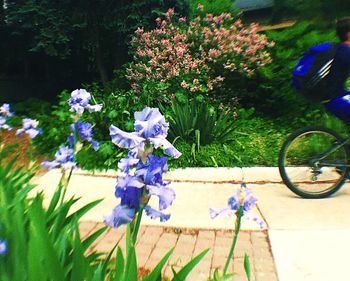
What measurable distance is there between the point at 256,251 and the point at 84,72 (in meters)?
8.45

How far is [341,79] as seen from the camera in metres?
3.84

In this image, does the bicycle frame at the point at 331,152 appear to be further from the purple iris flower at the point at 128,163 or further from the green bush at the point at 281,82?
the purple iris flower at the point at 128,163

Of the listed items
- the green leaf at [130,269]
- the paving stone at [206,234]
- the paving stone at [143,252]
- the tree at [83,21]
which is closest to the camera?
the green leaf at [130,269]

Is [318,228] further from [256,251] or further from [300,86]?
[300,86]

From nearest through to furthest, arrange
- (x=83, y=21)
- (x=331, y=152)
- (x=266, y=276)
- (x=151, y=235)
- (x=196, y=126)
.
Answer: (x=266, y=276) < (x=151, y=235) < (x=331, y=152) < (x=196, y=126) < (x=83, y=21)

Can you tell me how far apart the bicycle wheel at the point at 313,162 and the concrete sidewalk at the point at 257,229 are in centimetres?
14

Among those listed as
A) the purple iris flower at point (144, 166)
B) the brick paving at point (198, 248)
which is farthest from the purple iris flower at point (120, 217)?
the brick paving at point (198, 248)

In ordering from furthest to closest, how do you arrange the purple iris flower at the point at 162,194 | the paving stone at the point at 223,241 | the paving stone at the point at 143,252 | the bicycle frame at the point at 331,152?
1. the bicycle frame at the point at 331,152
2. the paving stone at the point at 223,241
3. the paving stone at the point at 143,252
4. the purple iris flower at the point at 162,194

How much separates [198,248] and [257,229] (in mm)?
584

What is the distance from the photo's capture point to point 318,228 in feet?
10.7

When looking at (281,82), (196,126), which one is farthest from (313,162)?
(281,82)

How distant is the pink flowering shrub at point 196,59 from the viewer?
243 inches

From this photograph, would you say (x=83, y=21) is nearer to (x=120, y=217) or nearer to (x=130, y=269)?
(x=130, y=269)

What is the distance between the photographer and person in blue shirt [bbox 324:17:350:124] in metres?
3.78
